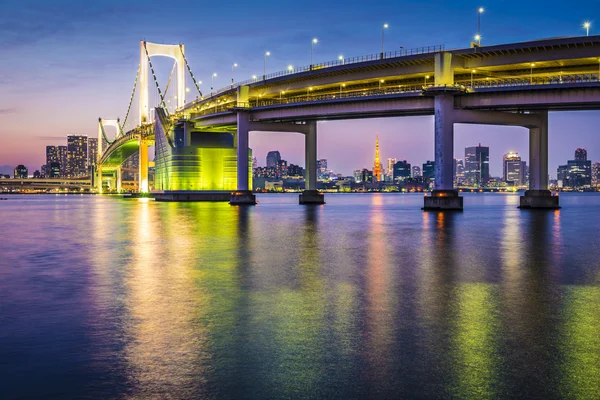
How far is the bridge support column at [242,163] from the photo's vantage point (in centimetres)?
7838

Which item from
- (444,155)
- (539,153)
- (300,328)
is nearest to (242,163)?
(444,155)

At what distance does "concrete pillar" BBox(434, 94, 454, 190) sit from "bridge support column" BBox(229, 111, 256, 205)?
29.8 metres

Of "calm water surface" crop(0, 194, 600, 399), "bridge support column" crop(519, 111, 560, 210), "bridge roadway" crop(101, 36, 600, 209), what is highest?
"bridge roadway" crop(101, 36, 600, 209)

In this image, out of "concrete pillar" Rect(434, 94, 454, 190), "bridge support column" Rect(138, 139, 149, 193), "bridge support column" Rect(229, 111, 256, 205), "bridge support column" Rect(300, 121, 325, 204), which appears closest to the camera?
"concrete pillar" Rect(434, 94, 454, 190)

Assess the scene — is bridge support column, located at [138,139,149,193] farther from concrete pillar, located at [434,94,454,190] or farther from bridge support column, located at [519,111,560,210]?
bridge support column, located at [519,111,560,210]

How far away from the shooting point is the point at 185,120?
97.8m

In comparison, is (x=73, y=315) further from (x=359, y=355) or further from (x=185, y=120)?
(x=185, y=120)

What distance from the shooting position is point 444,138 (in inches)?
2286

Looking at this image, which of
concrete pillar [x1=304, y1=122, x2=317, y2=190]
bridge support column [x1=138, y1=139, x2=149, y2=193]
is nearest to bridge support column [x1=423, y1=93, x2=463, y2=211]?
concrete pillar [x1=304, y1=122, x2=317, y2=190]

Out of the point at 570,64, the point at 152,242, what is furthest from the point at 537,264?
the point at 570,64

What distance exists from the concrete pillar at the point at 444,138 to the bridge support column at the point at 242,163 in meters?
29.8

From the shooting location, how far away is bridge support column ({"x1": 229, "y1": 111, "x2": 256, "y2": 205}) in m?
78.4

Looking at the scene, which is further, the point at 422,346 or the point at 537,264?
the point at 537,264

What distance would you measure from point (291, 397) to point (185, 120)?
9548cm
